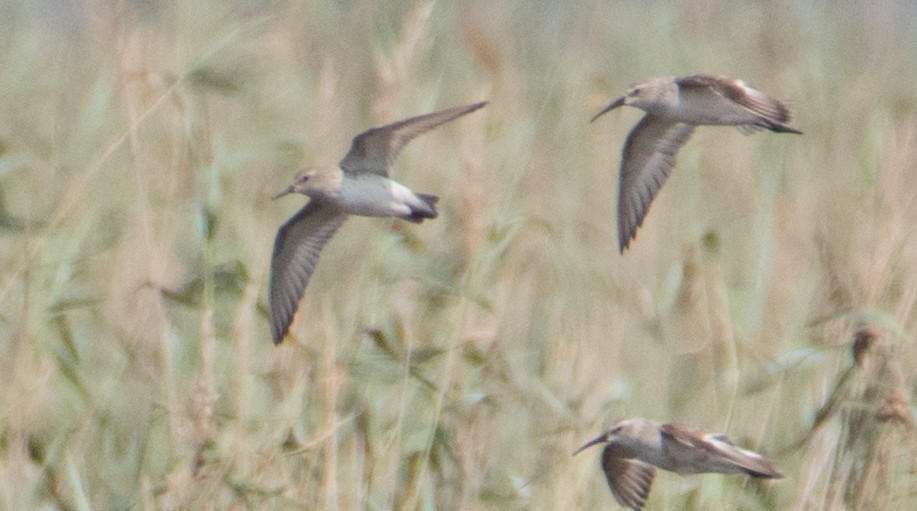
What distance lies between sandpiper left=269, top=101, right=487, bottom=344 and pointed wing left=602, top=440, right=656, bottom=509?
56cm

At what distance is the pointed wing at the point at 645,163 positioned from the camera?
11.9 feet

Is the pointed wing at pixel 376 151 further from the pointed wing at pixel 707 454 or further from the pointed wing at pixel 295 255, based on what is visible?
the pointed wing at pixel 707 454

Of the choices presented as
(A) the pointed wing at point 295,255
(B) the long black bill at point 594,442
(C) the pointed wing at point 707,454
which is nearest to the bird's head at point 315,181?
(A) the pointed wing at point 295,255

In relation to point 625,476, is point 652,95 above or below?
above

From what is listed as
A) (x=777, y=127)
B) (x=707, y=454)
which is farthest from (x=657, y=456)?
(x=777, y=127)

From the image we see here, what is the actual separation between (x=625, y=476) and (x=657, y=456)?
0.16 m

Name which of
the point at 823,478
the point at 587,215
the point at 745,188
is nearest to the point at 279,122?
the point at 587,215

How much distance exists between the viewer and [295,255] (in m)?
3.41

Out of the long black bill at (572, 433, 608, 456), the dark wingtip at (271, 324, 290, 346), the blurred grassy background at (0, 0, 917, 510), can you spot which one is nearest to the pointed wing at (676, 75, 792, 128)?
the blurred grassy background at (0, 0, 917, 510)

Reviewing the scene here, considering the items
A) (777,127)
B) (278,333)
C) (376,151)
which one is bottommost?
(278,333)

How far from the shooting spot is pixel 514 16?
623cm

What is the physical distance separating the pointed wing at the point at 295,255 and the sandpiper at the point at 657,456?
24.0 inches

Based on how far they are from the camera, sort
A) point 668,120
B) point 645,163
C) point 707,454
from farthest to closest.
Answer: point 668,120 → point 645,163 → point 707,454

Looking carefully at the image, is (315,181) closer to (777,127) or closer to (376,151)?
(376,151)
